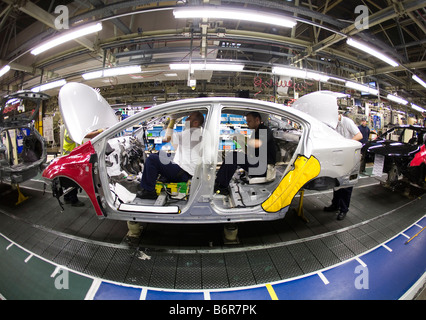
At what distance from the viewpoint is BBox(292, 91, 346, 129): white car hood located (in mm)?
2377

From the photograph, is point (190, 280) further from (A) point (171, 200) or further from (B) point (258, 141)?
(B) point (258, 141)

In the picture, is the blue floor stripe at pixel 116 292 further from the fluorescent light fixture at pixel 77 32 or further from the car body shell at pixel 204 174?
the fluorescent light fixture at pixel 77 32

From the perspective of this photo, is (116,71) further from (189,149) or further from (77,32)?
(189,149)

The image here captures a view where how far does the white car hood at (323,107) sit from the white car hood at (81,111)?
3172mm

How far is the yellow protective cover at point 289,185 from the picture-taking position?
1.81 m

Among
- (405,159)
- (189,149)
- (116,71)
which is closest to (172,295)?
(189,149)

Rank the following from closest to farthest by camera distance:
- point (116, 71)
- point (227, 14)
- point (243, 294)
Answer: point (243, 294)
point (227, 14)
point (116, 71)

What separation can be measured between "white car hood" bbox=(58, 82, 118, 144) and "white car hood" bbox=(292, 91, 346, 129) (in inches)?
125

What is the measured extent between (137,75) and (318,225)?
708cm

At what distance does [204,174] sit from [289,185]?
947 millimetres

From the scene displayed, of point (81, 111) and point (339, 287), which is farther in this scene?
point (81, 111)

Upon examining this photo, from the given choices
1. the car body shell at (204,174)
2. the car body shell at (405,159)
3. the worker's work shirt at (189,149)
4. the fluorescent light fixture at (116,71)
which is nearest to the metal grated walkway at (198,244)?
the car body shell at (204,174)

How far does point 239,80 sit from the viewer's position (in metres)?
8.80

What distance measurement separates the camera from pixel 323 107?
2.42 metres
